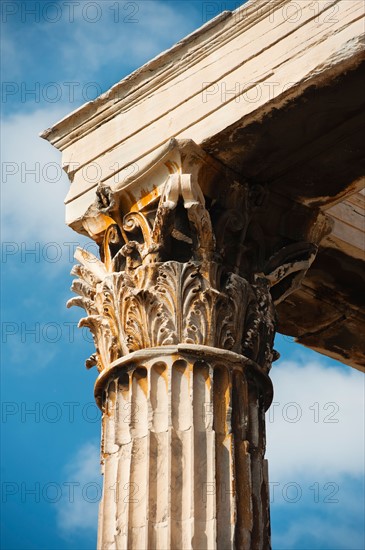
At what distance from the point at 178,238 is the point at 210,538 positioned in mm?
2851

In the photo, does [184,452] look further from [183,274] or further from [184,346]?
[183,274]

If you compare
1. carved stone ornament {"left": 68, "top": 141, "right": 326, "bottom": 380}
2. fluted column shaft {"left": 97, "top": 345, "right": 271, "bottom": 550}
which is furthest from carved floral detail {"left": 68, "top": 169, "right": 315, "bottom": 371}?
fluted column shaft {"left": 97, "top": 345, "right": 271, "bottom": 550}

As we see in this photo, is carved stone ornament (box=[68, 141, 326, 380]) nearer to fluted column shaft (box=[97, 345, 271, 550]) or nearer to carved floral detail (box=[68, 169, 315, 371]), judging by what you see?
carved floral detail (box=[68, 169, 315, 371])

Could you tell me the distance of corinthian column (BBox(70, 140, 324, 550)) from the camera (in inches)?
498

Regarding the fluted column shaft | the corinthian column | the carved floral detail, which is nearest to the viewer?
the fluted column shaft

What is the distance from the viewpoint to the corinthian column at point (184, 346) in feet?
41.5

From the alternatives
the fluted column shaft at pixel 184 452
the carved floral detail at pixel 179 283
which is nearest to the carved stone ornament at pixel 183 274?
the carved floral detail at pixel 179 283

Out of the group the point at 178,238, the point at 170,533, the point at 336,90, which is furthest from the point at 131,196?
the point at 170,533

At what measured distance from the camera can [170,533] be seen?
1238 centimetres

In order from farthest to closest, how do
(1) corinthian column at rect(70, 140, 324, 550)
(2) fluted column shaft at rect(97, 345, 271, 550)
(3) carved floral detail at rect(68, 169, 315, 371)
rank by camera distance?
1. (3) carved floral detail at rect(68, 169, 315, 371)
2. (1) corinthian column at rect(70, 140, 324, 550)
3. (2) fluted column shaft at rect(97, 345, 271, 550)

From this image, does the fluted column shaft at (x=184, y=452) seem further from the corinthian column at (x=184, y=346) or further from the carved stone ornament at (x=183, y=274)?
the carved stone ornament at (x=183, y=274)

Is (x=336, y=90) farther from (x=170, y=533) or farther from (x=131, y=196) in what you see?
(x=170, y=533)

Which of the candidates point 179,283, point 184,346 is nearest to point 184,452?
point 184,346

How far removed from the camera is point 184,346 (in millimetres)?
13242
